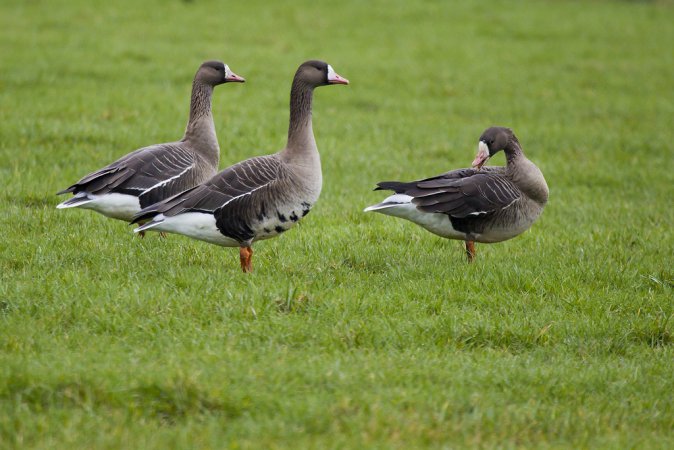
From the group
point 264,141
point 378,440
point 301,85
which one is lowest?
point 378,440

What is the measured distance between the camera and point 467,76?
2055 cm

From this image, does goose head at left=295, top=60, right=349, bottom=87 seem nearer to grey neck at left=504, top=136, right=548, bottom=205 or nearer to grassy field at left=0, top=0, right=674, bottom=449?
grassy field at left=0, top=0, right=674, bottom=449

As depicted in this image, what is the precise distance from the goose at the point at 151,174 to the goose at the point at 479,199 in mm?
2138

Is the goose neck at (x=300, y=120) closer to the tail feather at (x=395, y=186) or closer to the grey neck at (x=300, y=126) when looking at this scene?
the grey neck at (x=300, y=126)

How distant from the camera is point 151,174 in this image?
8680 millimetres

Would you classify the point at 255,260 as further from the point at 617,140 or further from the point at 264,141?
the point at 617,140

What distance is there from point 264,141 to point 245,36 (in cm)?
1049

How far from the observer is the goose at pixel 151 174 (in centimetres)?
836

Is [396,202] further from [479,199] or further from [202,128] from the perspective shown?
[202,128]

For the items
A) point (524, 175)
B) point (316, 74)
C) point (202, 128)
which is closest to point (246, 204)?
point (316, 74)

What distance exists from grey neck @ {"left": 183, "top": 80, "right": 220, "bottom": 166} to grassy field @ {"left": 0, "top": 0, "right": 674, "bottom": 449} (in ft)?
3.82

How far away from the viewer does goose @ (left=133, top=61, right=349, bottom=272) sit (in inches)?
297

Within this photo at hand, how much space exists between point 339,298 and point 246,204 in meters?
1.28

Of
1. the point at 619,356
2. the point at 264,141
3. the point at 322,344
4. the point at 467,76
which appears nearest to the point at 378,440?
the point at 322,344
